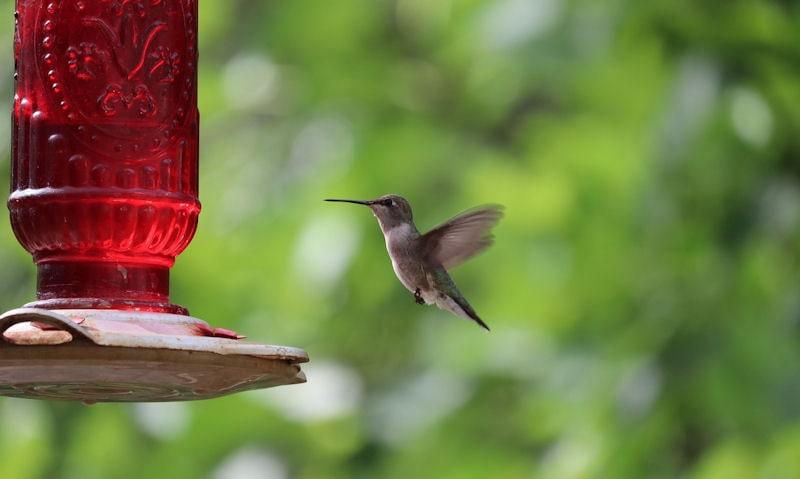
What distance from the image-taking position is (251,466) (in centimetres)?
844

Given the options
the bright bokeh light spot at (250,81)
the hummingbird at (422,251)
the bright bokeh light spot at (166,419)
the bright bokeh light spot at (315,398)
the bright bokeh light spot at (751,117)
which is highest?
the bright bokeh light spot at (751,117)

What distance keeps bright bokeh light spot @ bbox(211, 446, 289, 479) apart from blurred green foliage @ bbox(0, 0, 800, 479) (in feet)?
0.05

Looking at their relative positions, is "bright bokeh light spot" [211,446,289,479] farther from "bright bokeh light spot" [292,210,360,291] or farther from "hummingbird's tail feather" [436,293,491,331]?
"hummingbird's tail feather" [436,293,491,331]

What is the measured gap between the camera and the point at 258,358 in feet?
11.1

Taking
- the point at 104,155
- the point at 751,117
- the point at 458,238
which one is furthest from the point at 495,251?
the point at 104,155

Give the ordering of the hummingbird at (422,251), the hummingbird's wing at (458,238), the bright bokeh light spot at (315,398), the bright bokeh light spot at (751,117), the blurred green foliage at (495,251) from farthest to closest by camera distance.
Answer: the bright bokeh light spot at (315,398)
the blurred green foliage at (495,251)
the bright bokeh light spot at (751,117)
the hummingbird at (422,251)
the hummingbird's wing at (458,238)

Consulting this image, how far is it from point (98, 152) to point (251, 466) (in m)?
4.70

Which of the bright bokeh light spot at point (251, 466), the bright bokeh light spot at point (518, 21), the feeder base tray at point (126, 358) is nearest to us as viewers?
the feeder base tray at point (126, 358)

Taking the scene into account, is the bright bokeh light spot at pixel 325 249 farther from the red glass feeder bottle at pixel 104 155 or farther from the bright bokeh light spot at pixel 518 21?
the red glass feeder bottle at pixel 104 155

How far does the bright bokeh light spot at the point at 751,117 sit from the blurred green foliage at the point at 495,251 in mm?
18


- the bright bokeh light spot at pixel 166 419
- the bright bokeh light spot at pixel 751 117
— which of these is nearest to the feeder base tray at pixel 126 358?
the bright bokeh light spot at pixel 751 117

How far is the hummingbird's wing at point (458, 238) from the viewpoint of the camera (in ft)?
16.2

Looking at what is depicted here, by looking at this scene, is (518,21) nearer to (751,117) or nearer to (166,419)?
(751,117)

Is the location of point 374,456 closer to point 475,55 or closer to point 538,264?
point 538,264
